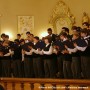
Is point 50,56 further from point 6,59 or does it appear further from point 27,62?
point 6,59

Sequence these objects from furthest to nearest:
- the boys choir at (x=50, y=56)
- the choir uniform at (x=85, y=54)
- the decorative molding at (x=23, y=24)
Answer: the decorative molding at (x=23, y=24), the boys choir at (x=50, y=56), the choir uniform at (x=85, y=54)

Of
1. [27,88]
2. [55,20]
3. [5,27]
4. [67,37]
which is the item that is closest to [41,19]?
[55,20]

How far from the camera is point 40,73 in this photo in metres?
8.26

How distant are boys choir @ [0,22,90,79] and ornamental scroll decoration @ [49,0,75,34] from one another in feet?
14.1

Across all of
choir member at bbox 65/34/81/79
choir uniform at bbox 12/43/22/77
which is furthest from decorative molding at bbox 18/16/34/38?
choir member at bbox 65/34/81/79

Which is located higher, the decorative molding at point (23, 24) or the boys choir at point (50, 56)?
the decorative molding at point (23, 24)

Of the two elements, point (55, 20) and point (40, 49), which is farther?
point (55, 20)

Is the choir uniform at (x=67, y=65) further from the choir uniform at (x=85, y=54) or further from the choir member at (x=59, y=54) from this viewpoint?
the choir uniform at (x=85, y=54)

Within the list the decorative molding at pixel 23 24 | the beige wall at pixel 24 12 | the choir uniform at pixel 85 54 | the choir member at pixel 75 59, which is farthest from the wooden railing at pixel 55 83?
the decorative molding at pixel 23 24

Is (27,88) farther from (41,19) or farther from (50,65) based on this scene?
(41,19)

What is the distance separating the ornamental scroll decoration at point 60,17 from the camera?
13023mm

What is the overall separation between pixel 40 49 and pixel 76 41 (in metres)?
1.42

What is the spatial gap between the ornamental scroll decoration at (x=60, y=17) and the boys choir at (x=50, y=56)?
4.31 metres

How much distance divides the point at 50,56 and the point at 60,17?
5.86 m
